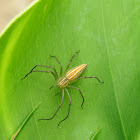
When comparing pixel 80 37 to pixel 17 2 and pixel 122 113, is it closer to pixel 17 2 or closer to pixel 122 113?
pixel 122 113

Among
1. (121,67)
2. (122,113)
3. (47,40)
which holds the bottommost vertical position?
(122,113)

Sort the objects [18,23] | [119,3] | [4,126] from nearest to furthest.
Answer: [18,23]
[4,126]
[119,3]

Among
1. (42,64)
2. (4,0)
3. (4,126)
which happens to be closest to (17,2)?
(4,0)

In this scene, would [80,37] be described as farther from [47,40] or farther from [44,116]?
[44,116]

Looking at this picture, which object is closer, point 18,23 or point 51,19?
point 18,23

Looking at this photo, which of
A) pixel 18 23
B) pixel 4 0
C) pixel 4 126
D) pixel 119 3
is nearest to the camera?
pixel 18 23

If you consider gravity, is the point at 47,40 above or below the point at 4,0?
below
